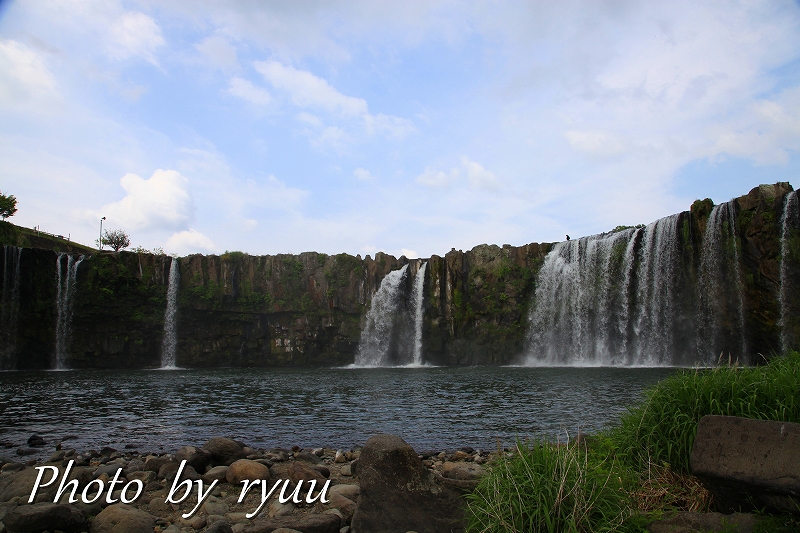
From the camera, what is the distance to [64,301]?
45438mm

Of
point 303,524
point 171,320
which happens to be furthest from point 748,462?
point 171,320

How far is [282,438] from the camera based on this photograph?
44.2ft

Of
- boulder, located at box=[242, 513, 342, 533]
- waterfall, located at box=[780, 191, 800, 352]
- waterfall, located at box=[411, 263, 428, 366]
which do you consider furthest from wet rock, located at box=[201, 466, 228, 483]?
waterfall, located at box=[411, 263, 428, 366]

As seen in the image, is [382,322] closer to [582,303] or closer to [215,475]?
[582,303]

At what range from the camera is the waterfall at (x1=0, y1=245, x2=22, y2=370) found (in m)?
42.8

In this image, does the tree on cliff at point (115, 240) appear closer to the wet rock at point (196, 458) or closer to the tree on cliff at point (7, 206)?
the tree on cliff at point (7, 206)

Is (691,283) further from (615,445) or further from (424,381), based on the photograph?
(615,445)

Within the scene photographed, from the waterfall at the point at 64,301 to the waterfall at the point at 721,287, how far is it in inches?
1964

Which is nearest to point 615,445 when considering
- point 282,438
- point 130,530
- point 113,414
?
point 130,530

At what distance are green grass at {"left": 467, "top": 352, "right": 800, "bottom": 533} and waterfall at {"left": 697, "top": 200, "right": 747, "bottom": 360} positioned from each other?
2992cm

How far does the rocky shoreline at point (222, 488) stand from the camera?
5.89m

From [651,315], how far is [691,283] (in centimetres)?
367

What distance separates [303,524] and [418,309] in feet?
142

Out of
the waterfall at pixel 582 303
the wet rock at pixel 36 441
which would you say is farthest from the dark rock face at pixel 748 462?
the waterfall at pixel 582 303
